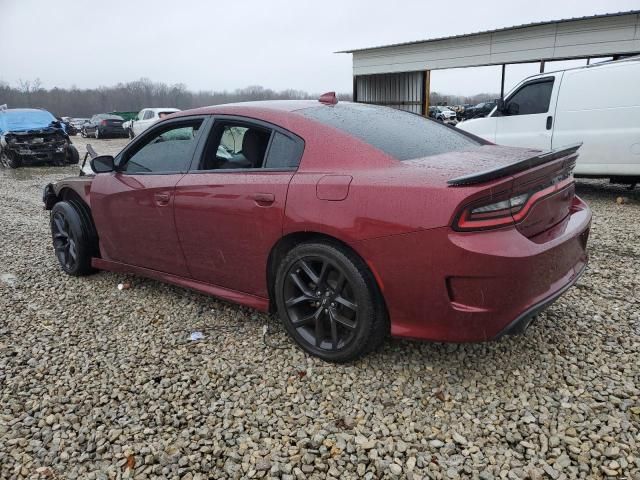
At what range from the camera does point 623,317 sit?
320 centimetres

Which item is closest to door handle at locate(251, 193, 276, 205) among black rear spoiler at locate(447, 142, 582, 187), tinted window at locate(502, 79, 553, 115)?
black rear spoiler at locate(447, 142, 582, 187)

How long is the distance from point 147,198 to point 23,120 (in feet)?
42.6

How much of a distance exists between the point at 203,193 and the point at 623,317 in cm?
287

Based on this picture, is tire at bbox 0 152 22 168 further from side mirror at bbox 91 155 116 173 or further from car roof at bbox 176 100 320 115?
car roof at bbox 176 100 320 115

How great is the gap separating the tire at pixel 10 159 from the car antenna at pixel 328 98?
42.9 ft

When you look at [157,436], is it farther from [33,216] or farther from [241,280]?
[33,216]

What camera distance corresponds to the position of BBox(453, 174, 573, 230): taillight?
7.07ft

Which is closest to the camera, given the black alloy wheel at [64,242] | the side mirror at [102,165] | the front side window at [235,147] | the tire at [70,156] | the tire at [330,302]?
the tire at [330,302]

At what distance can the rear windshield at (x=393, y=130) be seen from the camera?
8.93ft

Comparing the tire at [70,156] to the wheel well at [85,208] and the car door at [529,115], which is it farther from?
the car door at [529,115]

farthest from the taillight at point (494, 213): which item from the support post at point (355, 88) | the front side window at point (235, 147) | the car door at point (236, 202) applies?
the support post at point (355, 88)

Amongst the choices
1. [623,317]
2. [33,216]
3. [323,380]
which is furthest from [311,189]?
[33,216]

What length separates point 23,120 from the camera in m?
13.8

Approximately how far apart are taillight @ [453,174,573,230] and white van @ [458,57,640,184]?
539cm
